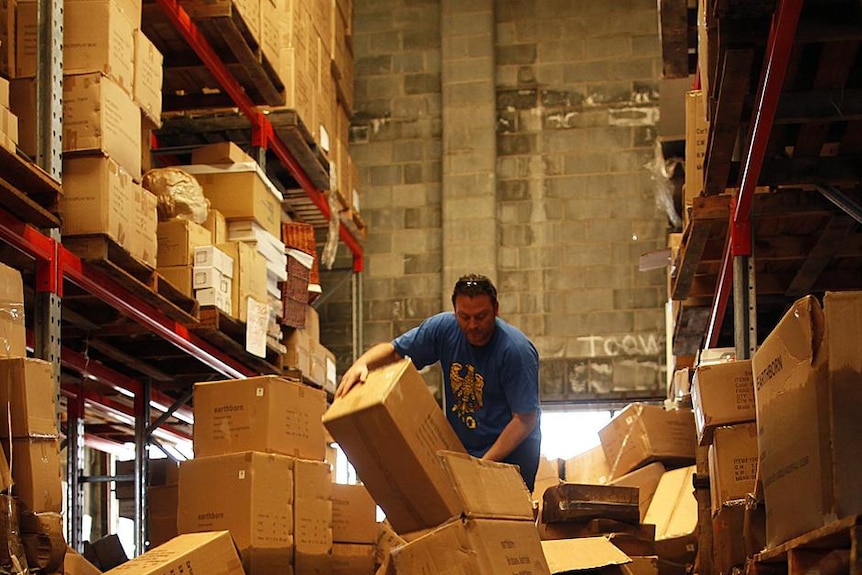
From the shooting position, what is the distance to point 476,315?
16.8 ft

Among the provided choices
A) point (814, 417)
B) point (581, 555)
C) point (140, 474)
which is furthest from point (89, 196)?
point (814, 417)

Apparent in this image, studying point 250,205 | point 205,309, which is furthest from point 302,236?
point 205,309

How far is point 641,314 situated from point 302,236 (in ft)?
14.9

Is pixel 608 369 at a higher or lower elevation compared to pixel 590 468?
higher

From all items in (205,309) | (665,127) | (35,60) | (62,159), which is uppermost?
(665,127)

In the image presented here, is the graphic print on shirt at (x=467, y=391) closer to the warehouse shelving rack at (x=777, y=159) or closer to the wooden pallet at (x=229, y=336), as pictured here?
the warehouse shelving rack at (x=777, y=159)

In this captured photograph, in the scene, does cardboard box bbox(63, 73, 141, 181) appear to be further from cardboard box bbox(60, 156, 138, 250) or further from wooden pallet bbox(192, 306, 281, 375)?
wooden pallet bbox(192, 306, 281, 375)

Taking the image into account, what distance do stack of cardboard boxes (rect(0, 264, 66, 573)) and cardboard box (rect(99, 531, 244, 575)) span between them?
1.00ft

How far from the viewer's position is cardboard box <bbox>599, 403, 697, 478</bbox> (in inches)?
309

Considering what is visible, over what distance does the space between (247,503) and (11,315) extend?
159 centimetres

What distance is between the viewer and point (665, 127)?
10344 mm

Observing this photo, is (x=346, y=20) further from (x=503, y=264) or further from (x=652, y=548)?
(x=652, y=548)

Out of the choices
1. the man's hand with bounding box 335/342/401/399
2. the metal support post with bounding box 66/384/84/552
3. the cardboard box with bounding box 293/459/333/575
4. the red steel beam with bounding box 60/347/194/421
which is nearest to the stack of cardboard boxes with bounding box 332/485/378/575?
the cardboard box with bounding box 293/459/333/575

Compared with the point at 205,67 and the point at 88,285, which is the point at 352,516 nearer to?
the point at 88,285
